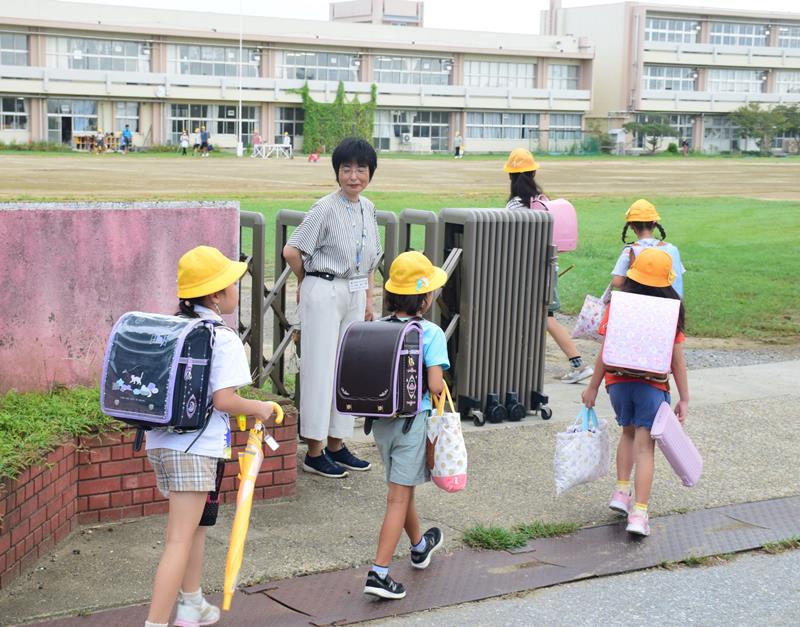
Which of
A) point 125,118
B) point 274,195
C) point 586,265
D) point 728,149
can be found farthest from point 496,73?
point 586,265

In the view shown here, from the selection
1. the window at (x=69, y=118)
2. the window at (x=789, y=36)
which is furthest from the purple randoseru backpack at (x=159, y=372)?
the window at (x=789, y=36)

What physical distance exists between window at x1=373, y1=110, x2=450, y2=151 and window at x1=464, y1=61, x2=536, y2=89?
4.08 m

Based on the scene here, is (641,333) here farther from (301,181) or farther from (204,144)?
(204,144)

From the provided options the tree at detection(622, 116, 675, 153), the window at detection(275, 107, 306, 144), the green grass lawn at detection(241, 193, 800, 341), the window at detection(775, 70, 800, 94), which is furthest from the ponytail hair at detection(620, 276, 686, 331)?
the window at detection(775, 70, 800, 94)

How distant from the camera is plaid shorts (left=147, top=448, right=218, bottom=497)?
13.4ft

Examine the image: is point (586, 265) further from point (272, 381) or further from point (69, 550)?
point (69, 550)

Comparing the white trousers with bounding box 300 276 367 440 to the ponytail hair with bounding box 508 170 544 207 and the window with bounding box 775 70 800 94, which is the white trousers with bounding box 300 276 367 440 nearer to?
the ponytail hair with bounding box 508 170 544 207

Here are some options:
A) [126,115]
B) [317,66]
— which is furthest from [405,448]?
[317,66]

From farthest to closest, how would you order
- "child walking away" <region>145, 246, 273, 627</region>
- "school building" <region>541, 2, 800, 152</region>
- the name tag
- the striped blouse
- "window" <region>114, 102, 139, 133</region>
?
1. "school building" <region>541, 2, 800, 152</region>
2. "window" <region>114, 102, 139, 133</region>
3. the name tag
4. the striped blouse
5. "child walking away" <region>145, 246, 273, 627</region>

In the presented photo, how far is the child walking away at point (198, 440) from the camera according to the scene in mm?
4055

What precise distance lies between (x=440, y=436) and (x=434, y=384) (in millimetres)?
220

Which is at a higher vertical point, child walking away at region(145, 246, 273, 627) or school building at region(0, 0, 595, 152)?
school building at region(0, 0, 595, 152)

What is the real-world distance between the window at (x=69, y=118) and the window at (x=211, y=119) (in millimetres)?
4881

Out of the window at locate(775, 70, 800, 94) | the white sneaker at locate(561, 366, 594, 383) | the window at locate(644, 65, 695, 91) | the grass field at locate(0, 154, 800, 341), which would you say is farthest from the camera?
the window at locate(775, 70, 800, 94)
